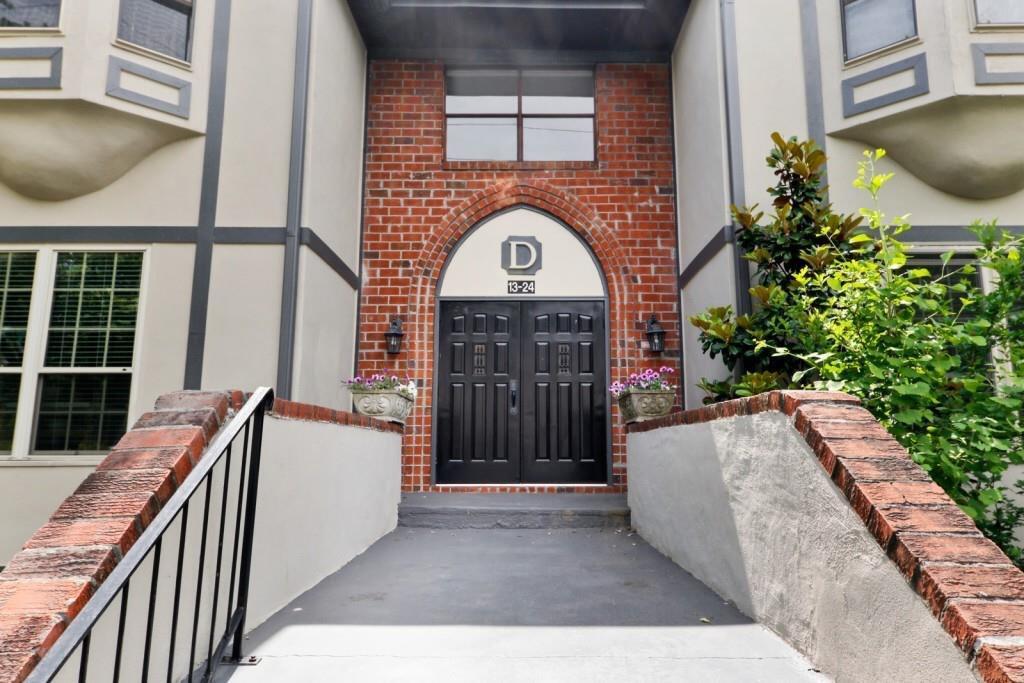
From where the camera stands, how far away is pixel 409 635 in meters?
2.59

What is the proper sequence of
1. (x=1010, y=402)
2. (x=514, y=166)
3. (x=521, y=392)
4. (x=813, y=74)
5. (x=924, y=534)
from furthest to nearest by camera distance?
(x=514, y=166) < (x=521, y=392) < (x=813, y=74) < (x=1010, y=402) < (x=924, y=534)

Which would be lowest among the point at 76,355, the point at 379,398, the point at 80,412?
the point at 80,412

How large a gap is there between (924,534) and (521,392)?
4759mm

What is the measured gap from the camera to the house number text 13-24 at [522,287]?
21.4ft

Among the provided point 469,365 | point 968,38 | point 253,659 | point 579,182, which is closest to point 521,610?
point 253,659

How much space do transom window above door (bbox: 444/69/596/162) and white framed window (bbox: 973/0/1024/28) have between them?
3.44 metres

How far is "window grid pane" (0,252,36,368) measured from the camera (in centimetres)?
520

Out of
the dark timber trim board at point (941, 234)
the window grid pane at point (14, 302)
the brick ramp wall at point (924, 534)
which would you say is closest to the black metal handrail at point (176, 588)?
the brick ramp wall at point (924, 534)

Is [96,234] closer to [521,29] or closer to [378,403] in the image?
[378,403]

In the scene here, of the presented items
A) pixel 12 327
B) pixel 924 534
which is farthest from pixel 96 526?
pixel 12 327

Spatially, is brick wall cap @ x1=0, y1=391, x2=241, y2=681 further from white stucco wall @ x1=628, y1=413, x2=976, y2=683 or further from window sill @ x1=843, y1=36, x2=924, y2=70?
window sill @ x1=843, y1=36, x2=924, y2=70

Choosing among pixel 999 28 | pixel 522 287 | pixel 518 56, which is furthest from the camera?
pixel 518 56

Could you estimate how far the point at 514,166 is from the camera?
6648 mm

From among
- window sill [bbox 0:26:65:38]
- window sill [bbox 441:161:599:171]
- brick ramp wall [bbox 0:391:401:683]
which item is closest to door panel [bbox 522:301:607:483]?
window sill [bbox 441:161:599:171]
